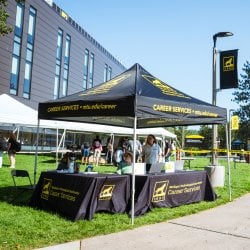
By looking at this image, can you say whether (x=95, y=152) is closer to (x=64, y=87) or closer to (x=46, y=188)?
(x=46, y=188)

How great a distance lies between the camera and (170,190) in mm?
9305

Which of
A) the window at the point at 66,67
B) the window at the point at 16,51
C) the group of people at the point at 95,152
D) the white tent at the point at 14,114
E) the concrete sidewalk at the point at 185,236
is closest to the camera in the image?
the concrete sidewalk at the point at 185,236

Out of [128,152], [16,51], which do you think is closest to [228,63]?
[128,152]

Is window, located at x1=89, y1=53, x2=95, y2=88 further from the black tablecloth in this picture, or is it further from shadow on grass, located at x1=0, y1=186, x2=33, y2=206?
the black tablecloth

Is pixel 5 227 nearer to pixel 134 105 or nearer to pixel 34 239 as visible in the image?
pixel 34 239

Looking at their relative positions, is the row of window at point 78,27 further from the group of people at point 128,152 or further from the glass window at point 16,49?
the group of people at point 128,152

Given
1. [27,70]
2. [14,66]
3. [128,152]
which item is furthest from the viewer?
[27,70]

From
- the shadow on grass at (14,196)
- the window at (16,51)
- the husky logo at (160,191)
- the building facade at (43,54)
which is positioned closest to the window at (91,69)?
the building facade at (43,54)

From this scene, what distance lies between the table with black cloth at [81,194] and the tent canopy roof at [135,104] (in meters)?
1.36

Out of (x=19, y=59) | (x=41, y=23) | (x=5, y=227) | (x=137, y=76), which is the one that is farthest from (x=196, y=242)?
(x=41, y=23)

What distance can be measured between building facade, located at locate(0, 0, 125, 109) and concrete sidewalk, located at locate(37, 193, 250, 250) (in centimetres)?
3212

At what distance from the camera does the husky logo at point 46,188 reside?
8.48m

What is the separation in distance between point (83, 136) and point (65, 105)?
40747 millimetres

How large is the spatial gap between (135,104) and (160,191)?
239cm
